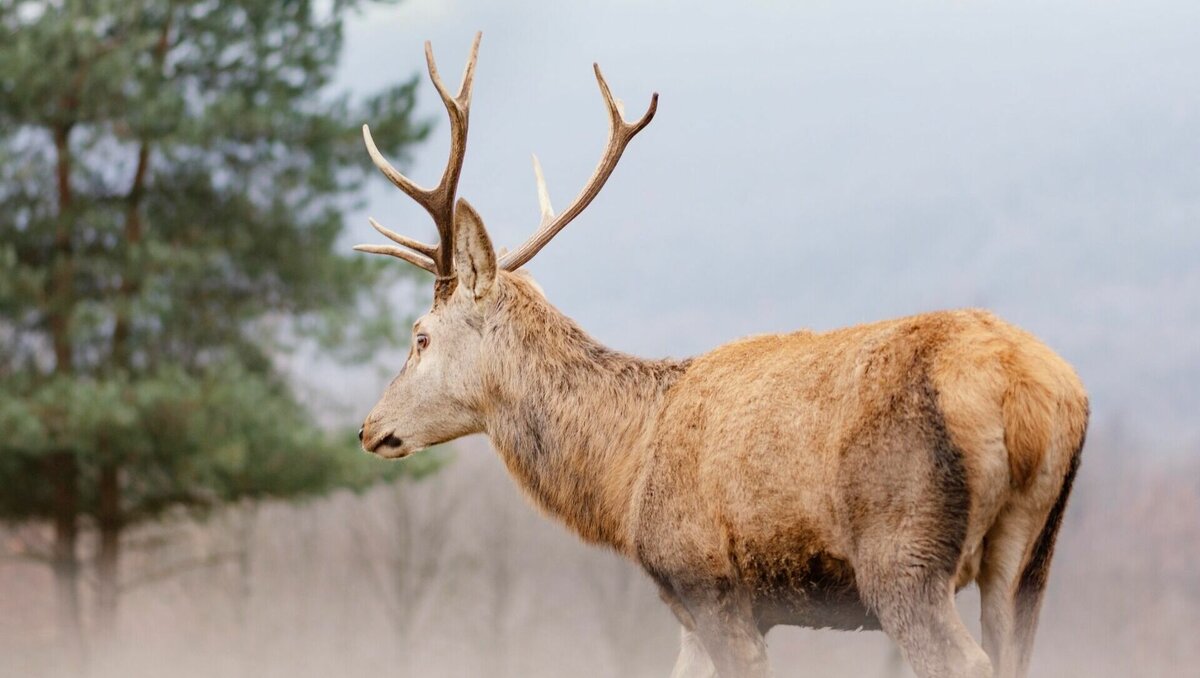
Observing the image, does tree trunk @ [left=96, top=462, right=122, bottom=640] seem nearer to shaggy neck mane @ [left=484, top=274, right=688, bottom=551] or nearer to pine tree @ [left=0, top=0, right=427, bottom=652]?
pine tree @ [left=0, top=0, right=427, bottom=652]

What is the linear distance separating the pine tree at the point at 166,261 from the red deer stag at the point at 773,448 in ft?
26.1

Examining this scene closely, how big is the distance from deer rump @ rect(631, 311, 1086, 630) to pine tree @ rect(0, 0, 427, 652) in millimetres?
9055

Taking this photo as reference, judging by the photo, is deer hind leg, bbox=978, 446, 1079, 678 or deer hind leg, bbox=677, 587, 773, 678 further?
deer hind leg, bbox=677, 587, 773, 678

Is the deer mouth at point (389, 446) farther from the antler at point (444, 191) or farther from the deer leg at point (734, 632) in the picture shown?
the deer leg at point (734, 632)

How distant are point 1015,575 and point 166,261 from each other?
10.5 meters

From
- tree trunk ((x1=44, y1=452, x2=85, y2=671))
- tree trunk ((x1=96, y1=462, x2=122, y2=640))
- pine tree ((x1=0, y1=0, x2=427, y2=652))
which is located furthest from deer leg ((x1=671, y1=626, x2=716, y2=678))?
tree trunk ((x1=44, y1=452, x2=85, y2=671))

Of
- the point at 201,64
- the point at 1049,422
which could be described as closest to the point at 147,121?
the point at 201,64

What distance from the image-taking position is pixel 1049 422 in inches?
139

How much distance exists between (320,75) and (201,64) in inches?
49.5

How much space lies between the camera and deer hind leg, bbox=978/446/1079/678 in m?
3.64

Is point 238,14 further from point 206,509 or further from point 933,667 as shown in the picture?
point 933,667

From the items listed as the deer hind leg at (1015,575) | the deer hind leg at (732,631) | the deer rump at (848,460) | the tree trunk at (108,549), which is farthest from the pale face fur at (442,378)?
the tree trunk at (108,549)

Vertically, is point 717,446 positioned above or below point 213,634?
above

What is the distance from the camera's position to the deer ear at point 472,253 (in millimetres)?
4746
